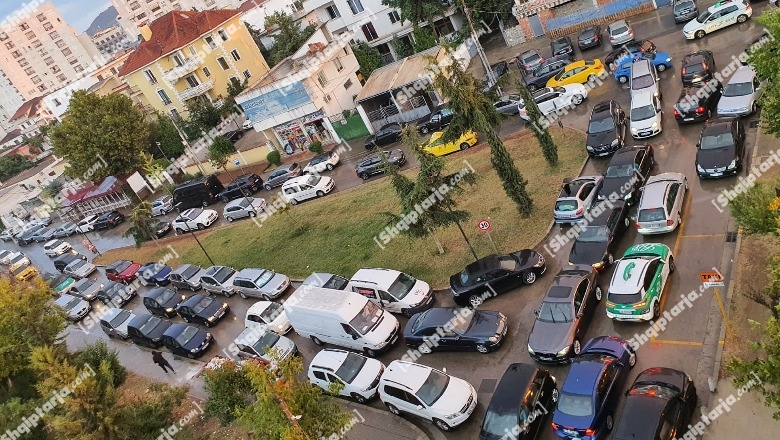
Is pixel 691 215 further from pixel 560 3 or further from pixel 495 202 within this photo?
pixel 560 3

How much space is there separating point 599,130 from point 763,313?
40.0ft

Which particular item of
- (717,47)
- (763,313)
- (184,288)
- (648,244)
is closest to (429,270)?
(648,244)

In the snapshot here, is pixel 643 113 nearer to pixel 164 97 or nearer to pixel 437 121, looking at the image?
pixel 437 121

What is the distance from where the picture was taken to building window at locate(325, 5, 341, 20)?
171 ft

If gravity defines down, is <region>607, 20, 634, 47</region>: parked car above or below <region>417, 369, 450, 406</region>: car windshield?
above

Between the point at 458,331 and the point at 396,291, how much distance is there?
381cm

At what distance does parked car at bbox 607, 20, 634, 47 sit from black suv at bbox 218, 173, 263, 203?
25.5 meters

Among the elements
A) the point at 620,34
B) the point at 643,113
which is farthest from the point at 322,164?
the point at 620,34

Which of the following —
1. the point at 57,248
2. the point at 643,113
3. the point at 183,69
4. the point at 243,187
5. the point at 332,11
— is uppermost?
the point at 183,69

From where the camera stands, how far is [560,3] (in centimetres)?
4059

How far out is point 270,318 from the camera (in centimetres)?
2295

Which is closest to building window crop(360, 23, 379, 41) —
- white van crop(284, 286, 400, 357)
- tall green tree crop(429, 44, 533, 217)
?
tall green tree crop(429, 44, 533, 217)

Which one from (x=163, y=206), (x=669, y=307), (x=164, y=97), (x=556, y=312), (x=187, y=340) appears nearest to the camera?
(x=669, y=307)

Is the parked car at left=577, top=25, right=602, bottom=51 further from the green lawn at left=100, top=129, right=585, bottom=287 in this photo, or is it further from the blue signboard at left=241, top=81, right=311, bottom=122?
the blue signboard at left=241, top=81, right=311, bottom=122
